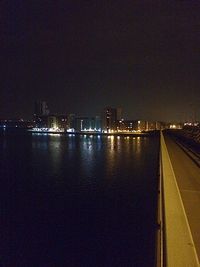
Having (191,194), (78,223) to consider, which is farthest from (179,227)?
(78,223)

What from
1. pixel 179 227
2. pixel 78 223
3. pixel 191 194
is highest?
pixel 179 227

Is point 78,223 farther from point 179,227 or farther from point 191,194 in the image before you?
point 179,227

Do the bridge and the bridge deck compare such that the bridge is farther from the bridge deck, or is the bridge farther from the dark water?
the dark water

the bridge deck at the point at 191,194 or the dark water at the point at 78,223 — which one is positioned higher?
the bridge deck at the point at 191,194

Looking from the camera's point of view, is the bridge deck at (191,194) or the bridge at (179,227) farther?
the bridge deck at (191,194)

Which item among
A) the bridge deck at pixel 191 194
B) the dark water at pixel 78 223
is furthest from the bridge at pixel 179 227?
the dark water at pixel 78 223

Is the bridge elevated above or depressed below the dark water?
above

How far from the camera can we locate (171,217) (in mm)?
5945

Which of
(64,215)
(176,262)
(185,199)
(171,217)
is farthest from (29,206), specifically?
(176,262)

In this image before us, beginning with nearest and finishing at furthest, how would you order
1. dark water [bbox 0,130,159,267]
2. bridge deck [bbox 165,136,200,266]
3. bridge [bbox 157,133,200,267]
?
bridge [bbox 157,133,200,267] < bridge deck [bbox 165,136,200,266] < dark water [bbox 0,130,159,267]

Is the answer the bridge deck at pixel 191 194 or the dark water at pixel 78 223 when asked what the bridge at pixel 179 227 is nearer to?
the bridge deck at pixel 191 194

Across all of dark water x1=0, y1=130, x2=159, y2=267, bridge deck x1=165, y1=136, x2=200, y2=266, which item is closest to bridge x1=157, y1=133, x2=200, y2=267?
bridge deck x1=165, y1=136, x2=200, y2=266

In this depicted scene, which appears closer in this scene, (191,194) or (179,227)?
(179,227)

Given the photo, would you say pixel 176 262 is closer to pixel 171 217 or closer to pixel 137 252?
pixel 171 217
